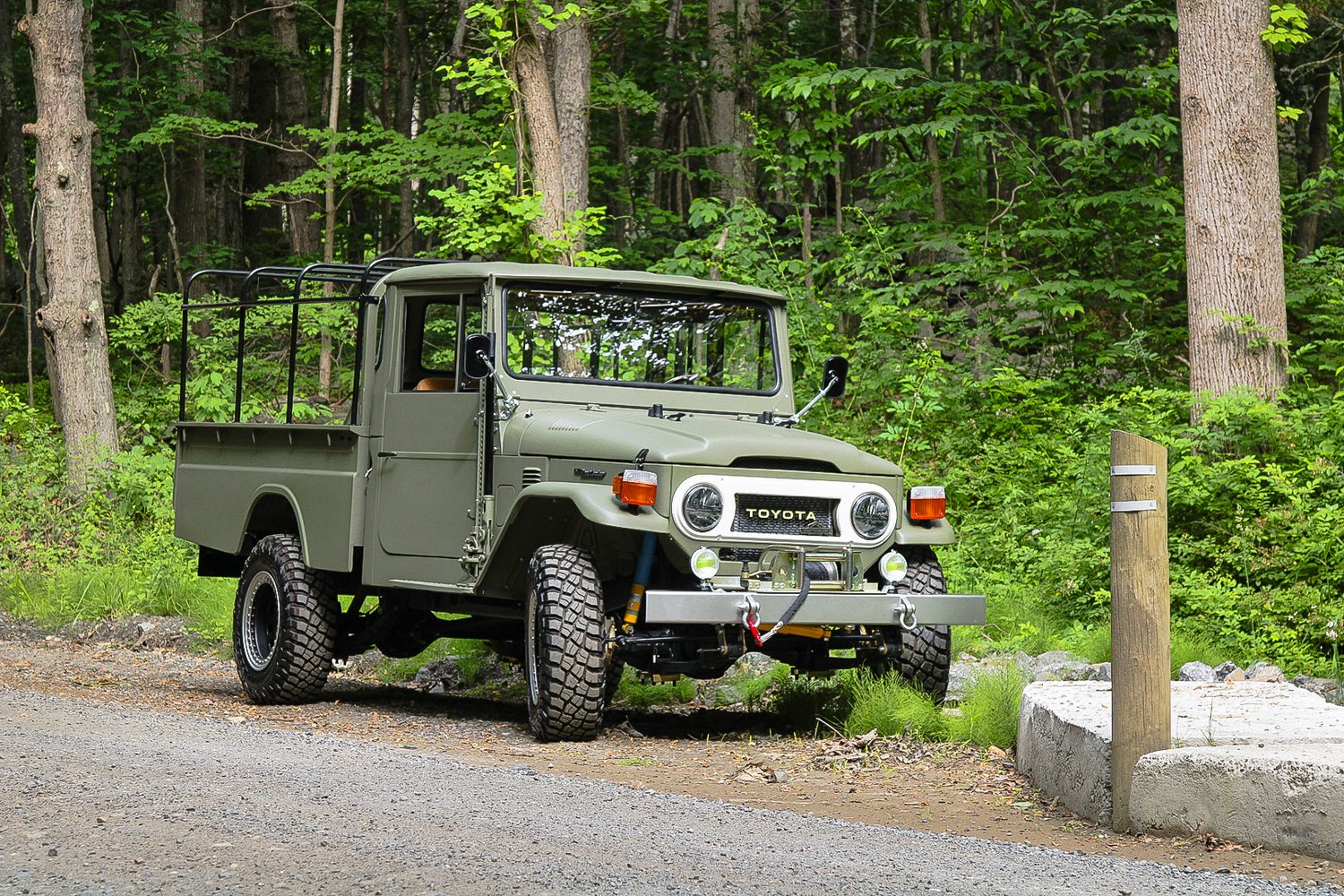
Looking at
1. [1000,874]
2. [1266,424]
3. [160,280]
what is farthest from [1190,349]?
[160,280]

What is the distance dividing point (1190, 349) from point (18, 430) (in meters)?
15.6

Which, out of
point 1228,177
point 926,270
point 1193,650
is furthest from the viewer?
point 926,270

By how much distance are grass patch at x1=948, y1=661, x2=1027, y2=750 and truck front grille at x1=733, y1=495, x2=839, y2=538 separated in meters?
1.09

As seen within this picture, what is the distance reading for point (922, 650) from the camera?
7.40 meters

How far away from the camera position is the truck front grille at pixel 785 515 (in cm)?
695

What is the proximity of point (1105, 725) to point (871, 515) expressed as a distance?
1839 mm

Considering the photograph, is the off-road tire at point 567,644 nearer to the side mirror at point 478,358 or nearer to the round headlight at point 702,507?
the round headlight at point 702,507

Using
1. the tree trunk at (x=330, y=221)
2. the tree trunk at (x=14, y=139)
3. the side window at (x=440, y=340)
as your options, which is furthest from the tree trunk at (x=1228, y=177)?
the tree trunk at (x=14, y=139)

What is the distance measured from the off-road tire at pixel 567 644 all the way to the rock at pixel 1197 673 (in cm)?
323

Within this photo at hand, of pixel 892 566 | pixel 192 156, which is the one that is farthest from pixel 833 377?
pixel 192 156

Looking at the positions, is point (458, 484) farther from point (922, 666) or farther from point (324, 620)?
point (922, 666)

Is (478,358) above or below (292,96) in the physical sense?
below

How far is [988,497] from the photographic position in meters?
12.7

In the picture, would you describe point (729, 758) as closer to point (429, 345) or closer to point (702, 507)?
point (702, 507)
